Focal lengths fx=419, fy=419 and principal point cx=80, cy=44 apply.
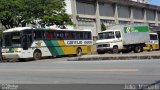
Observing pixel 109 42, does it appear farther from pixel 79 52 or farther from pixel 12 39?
pixel 12 39

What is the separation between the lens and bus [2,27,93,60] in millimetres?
36594

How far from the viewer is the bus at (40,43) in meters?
36.6

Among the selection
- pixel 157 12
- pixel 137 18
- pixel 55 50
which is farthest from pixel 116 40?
pixel 157 12

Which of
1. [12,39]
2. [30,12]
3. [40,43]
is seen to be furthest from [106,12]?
[12,39]

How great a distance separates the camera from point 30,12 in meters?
45.1

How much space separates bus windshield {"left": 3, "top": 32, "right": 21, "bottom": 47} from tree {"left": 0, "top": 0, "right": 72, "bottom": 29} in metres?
6.08

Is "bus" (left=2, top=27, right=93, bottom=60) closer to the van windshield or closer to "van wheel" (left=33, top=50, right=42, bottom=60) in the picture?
"van wheel" (left=33, top=50, right=42, bottom=60)

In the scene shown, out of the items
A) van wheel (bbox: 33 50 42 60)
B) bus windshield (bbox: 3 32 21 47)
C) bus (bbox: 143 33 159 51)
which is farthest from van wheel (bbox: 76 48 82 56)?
bus (bbox: 143 33 159 51)

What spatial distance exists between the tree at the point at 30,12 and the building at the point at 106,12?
16.3 m

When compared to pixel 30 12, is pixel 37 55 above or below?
below

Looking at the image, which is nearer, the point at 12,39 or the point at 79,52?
the point at 12,39

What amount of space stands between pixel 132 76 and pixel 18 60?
912 inches

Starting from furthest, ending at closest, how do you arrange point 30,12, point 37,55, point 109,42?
point 30,12, point 109,42, point 37,55

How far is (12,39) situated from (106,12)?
38776 millimetres
